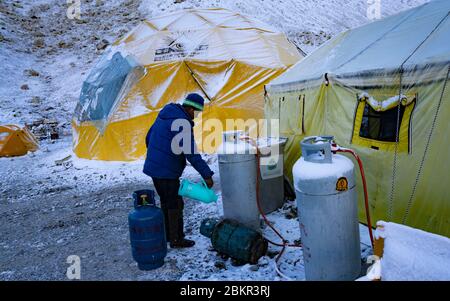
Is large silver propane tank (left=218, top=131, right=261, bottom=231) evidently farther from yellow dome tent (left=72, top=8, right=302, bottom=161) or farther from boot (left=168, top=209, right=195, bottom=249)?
yellow dome tent (left=72, top=8, right=302, bottom=161)

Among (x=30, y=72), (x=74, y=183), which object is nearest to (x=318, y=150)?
(x=74, y=183)

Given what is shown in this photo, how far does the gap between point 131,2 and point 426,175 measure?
29657 millimetres

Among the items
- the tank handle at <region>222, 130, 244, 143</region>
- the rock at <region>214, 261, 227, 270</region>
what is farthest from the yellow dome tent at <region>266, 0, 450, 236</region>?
the rock at <region>214, 261, 227, 270</region>

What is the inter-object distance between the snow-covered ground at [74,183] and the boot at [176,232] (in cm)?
12

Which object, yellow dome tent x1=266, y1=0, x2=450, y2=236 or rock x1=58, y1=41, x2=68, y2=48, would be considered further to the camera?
rock x1=58, y1=41, x2=68, y2=48

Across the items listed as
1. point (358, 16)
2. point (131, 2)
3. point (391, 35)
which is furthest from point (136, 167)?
point (358, 16)

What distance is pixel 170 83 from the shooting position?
34.3 feet

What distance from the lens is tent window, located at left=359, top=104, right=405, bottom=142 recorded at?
4.29 metres

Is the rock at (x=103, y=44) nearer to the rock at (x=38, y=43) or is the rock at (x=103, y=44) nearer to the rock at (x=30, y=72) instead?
the rock at (x=30, y=72)

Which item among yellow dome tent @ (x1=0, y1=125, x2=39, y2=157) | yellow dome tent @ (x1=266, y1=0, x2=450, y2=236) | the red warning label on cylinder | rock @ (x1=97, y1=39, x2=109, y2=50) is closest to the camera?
the red warning label on cylinder

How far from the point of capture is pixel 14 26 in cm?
2709

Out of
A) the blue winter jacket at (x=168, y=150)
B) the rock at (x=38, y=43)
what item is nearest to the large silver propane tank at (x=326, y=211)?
the blue winter jacket at (x=168, y=150)

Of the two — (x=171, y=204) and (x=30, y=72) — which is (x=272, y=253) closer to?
(x=171, y=204)

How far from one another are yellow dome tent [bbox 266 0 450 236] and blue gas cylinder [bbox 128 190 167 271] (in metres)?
2.94
